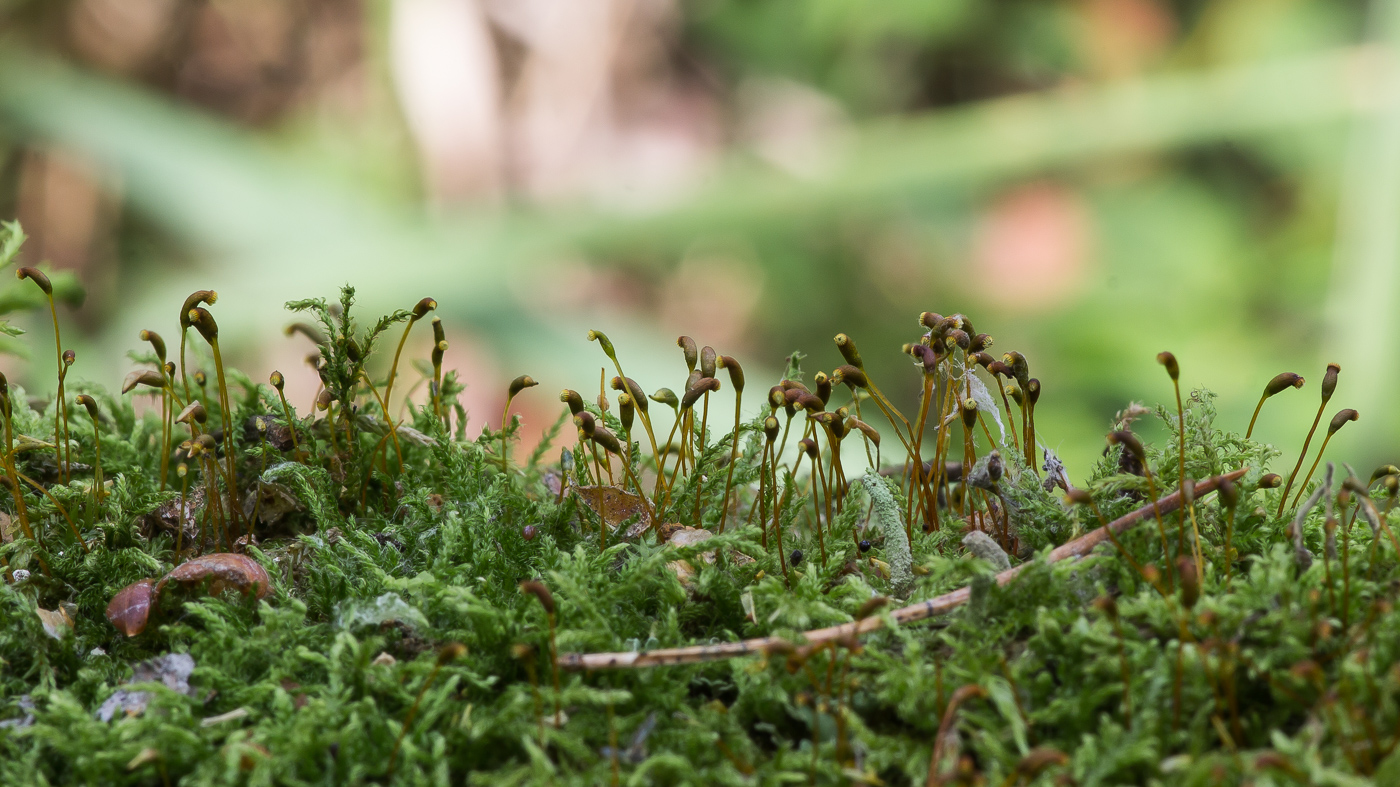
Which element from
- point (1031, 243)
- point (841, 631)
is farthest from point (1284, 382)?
point (1031, 243)

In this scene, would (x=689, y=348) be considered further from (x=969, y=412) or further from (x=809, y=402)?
(x=969, y=412)

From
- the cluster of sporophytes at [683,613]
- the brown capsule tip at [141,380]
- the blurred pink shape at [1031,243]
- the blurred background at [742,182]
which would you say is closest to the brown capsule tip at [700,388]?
the cluster of sporophytes at [683,613]

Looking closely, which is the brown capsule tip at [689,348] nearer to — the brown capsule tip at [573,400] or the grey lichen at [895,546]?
the brown capsule tip at [573,400]

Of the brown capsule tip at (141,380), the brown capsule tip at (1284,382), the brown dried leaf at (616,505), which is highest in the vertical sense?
the brown capsule tip at (1284,382)

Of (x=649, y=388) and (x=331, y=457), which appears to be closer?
(x=331, y=457)

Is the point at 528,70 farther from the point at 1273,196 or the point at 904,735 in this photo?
the point at 904,735

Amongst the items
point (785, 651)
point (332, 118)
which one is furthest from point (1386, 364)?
point (332, 118)

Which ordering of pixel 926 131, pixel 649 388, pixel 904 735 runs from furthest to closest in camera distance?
pixel 926 131
pixel 649 388
pixel 904 735
